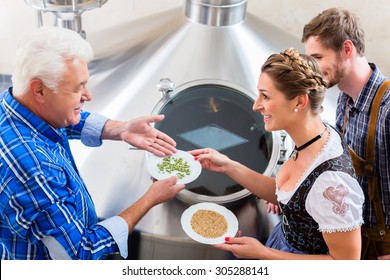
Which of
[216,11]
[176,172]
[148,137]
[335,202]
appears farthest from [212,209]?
[216,11]

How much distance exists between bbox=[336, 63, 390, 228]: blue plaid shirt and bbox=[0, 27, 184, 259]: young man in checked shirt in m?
0.92

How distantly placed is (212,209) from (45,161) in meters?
0.67

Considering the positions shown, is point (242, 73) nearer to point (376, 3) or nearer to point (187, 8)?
point (187, 8)

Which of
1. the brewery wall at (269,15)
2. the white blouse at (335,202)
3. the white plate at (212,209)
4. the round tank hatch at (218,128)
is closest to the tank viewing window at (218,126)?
the round tank hatch at (218,128)

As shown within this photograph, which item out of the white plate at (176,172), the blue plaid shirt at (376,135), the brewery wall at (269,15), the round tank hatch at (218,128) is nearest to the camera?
the blue plaid shirt at (376,135)

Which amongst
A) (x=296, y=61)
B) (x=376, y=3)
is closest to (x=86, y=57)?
(x=296, y=61)

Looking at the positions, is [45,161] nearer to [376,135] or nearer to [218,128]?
[218,128]

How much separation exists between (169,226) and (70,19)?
117 cm

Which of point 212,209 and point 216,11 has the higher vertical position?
point 216,11

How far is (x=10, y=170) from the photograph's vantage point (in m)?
1.49

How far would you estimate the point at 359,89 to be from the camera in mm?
1848

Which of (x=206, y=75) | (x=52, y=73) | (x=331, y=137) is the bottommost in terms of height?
(x=206, y=75)

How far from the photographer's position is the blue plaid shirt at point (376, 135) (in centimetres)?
177

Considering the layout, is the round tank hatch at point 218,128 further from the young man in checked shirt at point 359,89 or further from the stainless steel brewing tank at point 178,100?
the young man in checked shirt at point 359,89
